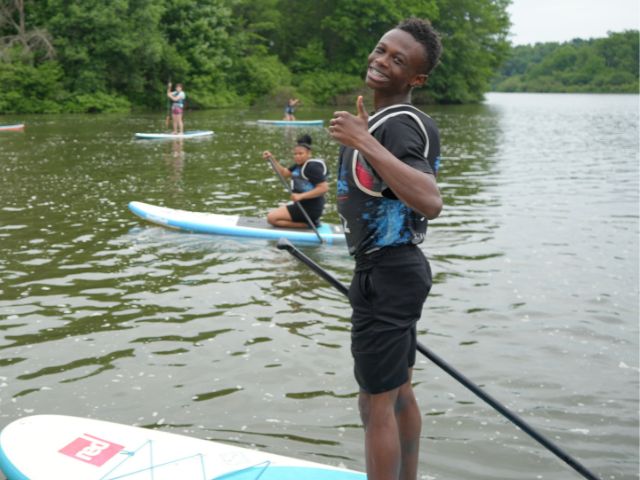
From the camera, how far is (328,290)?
26.7ft

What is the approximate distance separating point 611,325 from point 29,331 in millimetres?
5621

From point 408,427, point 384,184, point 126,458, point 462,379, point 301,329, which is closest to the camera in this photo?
point 384,184

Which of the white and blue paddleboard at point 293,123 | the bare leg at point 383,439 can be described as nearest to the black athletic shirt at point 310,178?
the bare leg at point 383,439

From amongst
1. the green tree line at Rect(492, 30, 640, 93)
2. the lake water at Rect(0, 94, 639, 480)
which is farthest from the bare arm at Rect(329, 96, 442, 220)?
the green tree line at Rect(492, 30, 640, 93)

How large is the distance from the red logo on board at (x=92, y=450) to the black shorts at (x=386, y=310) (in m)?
1.82

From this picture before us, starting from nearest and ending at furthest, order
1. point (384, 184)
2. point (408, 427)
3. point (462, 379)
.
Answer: point (384, 184)
point (408, 427)
point (462, 379)

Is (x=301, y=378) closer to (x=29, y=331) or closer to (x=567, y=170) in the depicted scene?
(x=29, y=331)

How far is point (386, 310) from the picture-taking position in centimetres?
300

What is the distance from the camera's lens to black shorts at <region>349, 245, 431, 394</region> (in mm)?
3004

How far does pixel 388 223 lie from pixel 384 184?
0.19 metres

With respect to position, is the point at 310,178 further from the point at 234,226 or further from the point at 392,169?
the point at 392,169

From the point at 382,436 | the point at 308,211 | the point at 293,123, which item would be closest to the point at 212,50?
the point at 293,123

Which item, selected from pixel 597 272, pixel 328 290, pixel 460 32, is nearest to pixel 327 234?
pixel 328 290

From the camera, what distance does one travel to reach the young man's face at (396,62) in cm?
296
